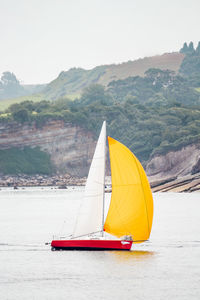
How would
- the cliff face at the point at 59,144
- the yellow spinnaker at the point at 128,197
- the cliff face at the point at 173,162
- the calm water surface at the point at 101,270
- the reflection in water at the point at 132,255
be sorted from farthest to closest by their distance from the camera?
the cliff face at the point at 59,144
the cliff face at the point at 173,162
the reflection in water at the point at 132,255
the yellow spinnaker at the point at 128,197
the calm water surface at the point at 101,270

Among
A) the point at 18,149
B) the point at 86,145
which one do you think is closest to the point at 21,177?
the point at 18,149

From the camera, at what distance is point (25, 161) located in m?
187

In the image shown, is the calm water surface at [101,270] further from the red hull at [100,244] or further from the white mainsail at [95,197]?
the white mainsail at [95,197]

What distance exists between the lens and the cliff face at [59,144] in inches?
7352

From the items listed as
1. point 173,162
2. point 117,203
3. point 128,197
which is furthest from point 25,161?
point 128,197

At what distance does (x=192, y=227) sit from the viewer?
6356 cm

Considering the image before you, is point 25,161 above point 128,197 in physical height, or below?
below

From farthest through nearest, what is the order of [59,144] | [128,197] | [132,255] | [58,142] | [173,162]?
[58,142] → [59,144] → [173,162] → [132,255] → [128,197]

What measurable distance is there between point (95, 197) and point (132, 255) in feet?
16.7

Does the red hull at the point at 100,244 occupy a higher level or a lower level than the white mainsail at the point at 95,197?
lower

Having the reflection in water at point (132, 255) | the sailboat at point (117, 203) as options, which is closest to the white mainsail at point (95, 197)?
the sailboat at point (117, 203)

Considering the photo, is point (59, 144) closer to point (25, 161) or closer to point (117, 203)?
point (25, 161)

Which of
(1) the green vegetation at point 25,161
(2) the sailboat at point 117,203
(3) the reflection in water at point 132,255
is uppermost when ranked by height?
(2) the sailboat at point 117,203

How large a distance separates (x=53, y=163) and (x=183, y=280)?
154 metres
